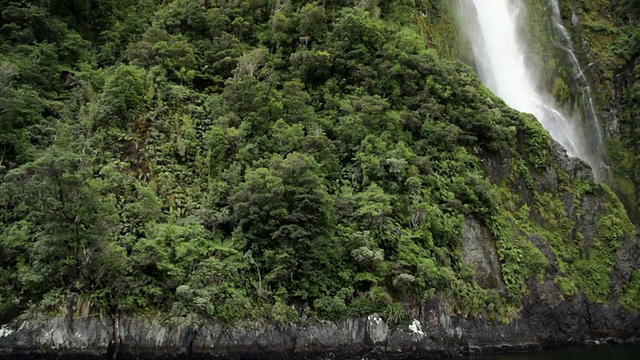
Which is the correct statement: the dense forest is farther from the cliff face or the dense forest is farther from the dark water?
the dark water

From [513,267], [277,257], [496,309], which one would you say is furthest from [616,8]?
[277,257]

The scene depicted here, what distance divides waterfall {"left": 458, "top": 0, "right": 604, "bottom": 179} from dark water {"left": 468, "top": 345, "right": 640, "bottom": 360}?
1436cm

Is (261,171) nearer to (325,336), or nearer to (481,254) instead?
(325,336)

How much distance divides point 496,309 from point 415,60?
40.6 ft

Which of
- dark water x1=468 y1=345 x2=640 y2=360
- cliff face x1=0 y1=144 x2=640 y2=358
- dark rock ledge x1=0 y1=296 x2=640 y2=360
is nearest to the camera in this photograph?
dark rock ledge x1=0 y1=296 x2=640 y2=360

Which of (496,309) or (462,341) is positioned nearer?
(462,341)

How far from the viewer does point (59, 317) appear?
1388 cm

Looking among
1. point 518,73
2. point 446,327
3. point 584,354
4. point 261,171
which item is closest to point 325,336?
point 446,327

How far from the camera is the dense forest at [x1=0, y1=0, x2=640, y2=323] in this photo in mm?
14727

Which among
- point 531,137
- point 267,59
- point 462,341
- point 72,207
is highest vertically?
point 267,59

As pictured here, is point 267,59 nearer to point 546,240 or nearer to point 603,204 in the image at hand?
point 546,240

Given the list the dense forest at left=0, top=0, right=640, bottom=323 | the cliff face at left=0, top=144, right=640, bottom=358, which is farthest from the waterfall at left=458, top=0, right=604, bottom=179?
the dense forest at left=0, top=0, right=640, bottom=323

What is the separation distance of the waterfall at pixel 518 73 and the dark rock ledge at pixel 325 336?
13.9m

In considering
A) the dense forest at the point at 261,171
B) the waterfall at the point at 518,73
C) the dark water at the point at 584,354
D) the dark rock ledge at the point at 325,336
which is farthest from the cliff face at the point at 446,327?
the waterfall at the point at 518,73
